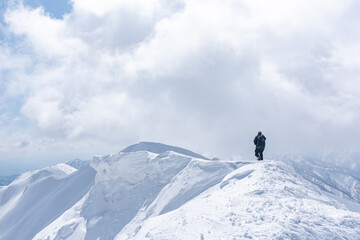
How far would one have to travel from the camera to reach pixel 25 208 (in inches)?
3302

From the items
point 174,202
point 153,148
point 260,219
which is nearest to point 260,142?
point 260,219

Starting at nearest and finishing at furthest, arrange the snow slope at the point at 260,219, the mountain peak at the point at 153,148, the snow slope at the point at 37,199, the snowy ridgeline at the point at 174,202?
the snow slope at the point at 260,219, the snowy ridgeline at the point at 174,202, the snow slope at the point at 37,199, the mountain peak at the point at 153,148

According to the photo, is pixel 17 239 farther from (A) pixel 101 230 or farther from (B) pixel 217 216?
(B) pixel 217 216

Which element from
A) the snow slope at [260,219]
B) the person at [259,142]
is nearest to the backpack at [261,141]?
the person at [259,142]

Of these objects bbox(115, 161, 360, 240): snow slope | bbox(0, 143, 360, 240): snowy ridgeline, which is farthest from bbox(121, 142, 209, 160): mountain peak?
bbox(115, 161, 360, 240): snow slope

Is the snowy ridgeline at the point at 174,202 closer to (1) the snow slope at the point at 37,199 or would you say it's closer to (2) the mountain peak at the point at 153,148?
(1) the snow slope at the point at 37,199

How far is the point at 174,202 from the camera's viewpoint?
4072 cm

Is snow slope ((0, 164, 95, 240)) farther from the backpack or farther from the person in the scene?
the backpack

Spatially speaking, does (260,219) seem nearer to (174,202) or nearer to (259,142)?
(259,142)

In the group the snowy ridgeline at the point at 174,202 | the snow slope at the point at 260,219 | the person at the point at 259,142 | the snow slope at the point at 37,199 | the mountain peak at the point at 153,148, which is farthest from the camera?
the mountain peak at the point at 153,148

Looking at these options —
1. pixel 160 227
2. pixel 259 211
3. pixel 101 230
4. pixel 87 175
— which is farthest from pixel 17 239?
pixel 259 211

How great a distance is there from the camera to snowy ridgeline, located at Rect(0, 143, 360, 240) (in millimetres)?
18750

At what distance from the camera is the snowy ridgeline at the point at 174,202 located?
18.8m

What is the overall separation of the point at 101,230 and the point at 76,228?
6862mm
